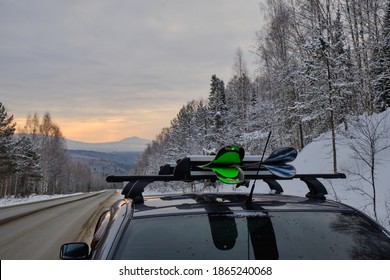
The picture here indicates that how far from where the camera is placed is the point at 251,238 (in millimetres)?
1900

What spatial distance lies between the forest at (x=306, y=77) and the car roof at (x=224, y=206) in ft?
47.5

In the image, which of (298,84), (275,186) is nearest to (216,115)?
(298,84)

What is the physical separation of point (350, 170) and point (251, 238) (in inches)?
610

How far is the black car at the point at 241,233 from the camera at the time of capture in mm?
1837

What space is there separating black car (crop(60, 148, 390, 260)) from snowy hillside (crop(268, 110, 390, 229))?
7.61 m

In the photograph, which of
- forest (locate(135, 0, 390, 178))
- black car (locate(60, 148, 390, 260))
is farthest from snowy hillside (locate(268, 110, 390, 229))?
black car (locate(60, 148, 390, 260))

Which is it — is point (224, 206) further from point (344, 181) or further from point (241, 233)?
point (344, 181)

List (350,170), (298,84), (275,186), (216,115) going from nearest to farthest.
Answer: (275,186) → (350,170) → (298,84) → (216,115)

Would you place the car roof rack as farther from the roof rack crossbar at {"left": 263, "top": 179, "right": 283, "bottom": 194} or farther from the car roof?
the roof rack crossbar at {"left": 263, "top": 179, "right": 283, "bottom": 194}

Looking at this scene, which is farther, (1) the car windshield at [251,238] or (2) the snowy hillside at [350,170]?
(2) the snowy hillside at [350,170]

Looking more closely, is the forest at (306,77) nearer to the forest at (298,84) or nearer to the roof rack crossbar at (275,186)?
the forest at (298,84)

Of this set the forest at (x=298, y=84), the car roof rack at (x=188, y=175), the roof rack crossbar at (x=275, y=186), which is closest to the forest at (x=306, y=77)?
the forest at (x=298, y=84)

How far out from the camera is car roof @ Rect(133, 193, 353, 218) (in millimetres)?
2051

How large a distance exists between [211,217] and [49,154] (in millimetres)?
69846
